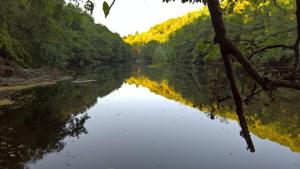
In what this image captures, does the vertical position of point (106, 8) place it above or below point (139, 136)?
above

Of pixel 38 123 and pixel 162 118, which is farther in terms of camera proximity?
pixel 162 118

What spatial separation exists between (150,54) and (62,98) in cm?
15884

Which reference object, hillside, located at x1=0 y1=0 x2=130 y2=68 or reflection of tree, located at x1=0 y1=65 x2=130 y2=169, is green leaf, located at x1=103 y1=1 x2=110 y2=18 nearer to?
hillside, located at x1=0 y1=0 x2=130 y2=68

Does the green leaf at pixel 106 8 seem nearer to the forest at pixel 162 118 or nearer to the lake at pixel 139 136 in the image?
the forest at pixel 162 118

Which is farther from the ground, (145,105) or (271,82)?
(271,82)

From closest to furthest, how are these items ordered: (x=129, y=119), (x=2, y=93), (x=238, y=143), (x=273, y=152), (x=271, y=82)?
(x=271, y=82) < (x=273, y=152) < (x=238, y=143) < (x=129, y=119) < (x=2, y=93)

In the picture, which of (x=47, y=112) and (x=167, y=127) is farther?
(x=47, y=112)

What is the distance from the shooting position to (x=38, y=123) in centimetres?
2258

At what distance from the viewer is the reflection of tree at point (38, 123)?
15951 mm

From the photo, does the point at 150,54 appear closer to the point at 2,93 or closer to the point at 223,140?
the point at 2,93

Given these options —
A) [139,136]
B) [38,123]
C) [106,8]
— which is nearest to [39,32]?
[38,123]

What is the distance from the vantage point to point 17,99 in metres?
30.3

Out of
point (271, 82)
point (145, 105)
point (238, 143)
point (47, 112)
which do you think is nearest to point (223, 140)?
point (238, 143)

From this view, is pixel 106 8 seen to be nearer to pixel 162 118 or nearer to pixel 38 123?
pixel 38 123
